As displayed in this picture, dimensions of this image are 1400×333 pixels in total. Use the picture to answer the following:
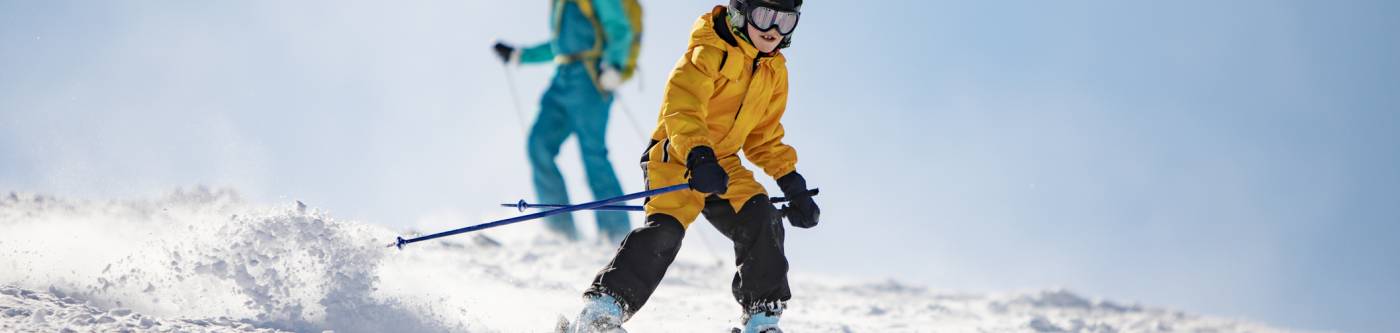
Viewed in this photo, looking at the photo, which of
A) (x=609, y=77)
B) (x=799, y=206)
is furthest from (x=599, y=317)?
(x=609, y=77)

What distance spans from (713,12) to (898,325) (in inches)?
107

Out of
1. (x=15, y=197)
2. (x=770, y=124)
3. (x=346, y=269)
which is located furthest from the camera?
(x=15, y=197)

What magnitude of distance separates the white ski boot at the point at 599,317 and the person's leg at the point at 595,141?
497 centimetres

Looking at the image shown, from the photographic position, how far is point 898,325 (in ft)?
18.0

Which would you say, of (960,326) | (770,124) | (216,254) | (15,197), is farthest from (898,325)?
(15,197)

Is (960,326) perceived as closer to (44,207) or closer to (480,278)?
(480,278)

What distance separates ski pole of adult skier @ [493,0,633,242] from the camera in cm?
780

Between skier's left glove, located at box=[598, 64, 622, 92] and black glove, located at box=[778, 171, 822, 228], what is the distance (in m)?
4.57

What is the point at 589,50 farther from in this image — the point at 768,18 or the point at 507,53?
the point at 768,18

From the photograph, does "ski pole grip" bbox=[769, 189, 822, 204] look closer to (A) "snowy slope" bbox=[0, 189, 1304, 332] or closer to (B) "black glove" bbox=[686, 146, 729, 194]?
(B) "black glove" bbox=[686, 146, 729, 194]

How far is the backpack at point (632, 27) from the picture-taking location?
7812 mm

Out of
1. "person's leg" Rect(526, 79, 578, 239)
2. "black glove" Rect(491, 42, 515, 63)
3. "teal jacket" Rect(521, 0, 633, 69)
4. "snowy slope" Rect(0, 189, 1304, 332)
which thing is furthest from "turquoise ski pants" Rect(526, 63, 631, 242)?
"snowy slope" Rect(0, 189, 1304, 332)

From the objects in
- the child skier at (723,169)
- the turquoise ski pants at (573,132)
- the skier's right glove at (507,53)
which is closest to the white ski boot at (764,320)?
the child skier at (723,169)

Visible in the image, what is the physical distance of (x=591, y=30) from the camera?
25.7ft
